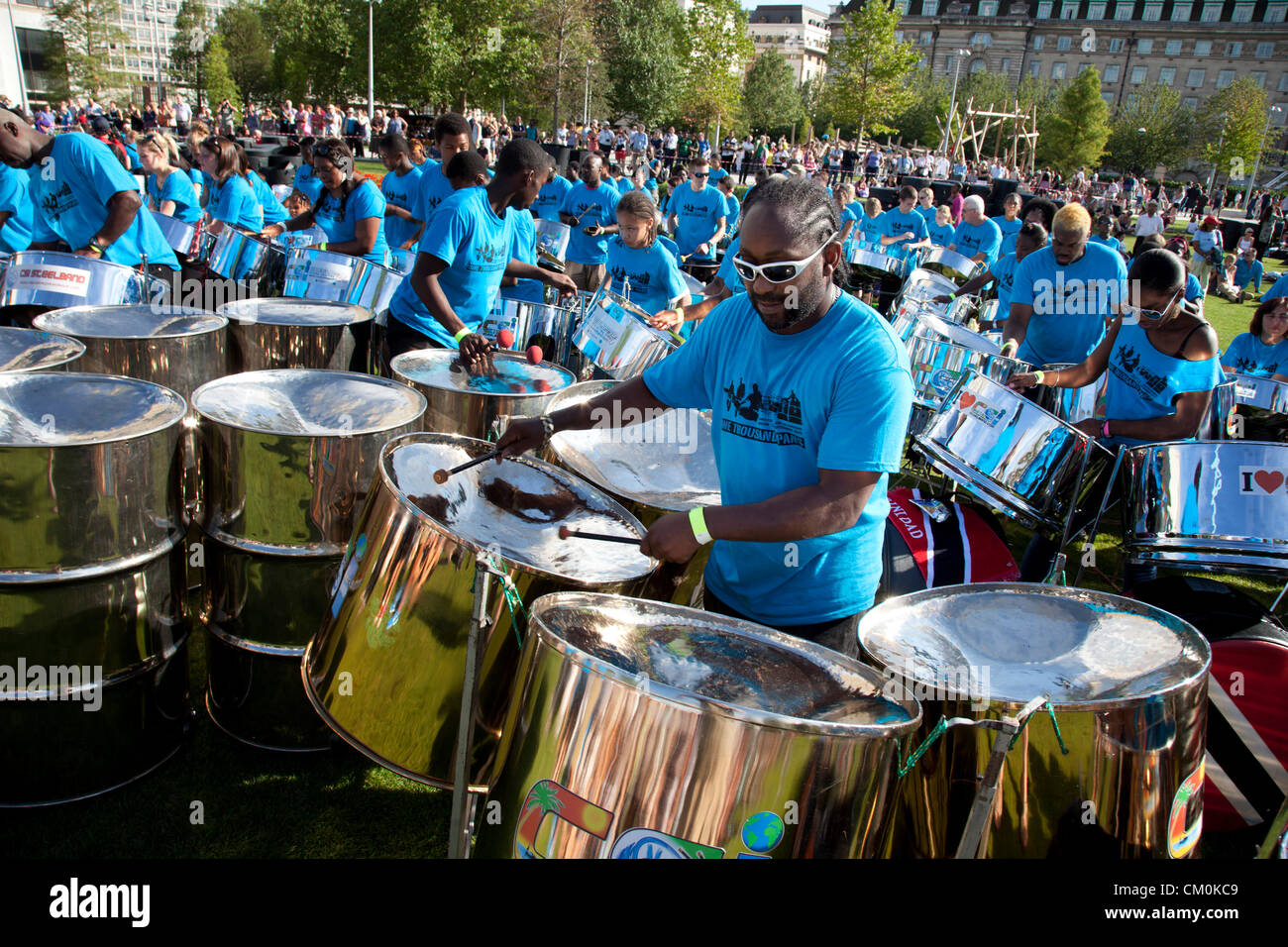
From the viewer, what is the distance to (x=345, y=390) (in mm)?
2088

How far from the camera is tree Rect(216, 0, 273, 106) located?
41.9 metres

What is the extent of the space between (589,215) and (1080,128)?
3213cm

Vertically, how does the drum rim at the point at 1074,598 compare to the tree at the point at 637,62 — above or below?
below

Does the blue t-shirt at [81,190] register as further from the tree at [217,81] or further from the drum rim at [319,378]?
the tree at [217,81]

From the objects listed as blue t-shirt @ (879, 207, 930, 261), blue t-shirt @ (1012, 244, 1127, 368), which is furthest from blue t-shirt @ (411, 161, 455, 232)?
blue t-shirt @ (879, 207, 930, 261)

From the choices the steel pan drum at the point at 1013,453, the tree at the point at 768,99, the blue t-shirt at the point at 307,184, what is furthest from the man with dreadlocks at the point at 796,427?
the tree at the point at 768,99

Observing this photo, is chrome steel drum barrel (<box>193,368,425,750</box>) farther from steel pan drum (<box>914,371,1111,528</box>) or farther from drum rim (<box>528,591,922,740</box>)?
steel pan drum (<box>914,371,1111,528</box>)

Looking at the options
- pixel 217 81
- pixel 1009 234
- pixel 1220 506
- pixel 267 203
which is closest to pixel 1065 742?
pixel 1220 506

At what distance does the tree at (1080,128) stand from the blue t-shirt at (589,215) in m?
31.4

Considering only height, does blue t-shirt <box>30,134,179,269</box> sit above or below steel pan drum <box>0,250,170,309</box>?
above

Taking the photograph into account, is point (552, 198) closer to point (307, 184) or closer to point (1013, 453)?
point (307, 184)

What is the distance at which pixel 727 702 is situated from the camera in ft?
3.40

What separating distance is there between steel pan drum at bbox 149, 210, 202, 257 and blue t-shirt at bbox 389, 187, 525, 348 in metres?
2.35

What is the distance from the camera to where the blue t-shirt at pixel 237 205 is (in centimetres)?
529
